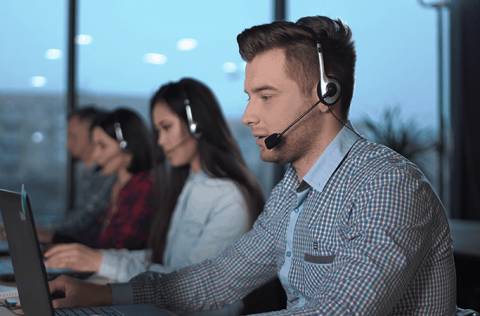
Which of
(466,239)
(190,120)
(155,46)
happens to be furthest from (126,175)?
(155,46)

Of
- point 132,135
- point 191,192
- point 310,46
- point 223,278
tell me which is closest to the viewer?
point 310,46

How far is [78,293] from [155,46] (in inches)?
152

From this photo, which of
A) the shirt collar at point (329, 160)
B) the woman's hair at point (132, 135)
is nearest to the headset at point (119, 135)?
the woman's hair at point (132, 135)

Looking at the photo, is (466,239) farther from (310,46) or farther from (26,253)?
(26,253)

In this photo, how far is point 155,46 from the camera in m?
5.46

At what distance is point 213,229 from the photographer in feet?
8.61

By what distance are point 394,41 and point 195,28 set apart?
1.44 metres

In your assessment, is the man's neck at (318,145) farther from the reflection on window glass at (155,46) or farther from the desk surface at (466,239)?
the reflection on window glass at (155,46)

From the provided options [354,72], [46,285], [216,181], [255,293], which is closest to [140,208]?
[216,181]

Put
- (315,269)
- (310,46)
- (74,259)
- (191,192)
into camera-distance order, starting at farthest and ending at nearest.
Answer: (191,192) < (74,259) < (310,46) < (315,269)

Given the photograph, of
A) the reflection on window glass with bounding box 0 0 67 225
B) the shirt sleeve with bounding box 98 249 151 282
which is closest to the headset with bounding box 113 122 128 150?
the shirt sleeve with bounding box 98 249 151 282

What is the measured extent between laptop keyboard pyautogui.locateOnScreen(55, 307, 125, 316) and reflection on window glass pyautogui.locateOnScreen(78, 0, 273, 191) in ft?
11.9

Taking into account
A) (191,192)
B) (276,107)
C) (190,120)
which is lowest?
(191,192)

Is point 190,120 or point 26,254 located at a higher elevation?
point 26,254
